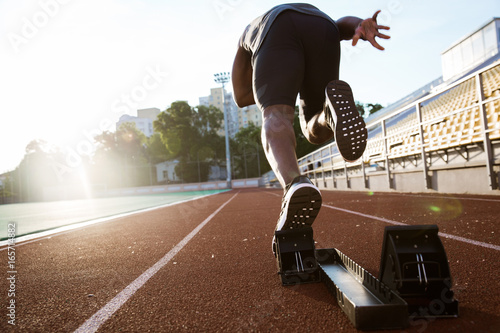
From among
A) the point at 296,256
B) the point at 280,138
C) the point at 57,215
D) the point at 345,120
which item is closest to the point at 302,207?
the point at 296,256

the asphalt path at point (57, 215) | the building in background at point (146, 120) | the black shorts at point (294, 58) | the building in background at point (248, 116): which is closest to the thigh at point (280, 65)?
the black shorts at point (294, 58)

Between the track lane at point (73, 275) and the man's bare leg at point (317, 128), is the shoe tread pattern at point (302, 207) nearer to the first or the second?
the man's bare leg at point (317, 128)

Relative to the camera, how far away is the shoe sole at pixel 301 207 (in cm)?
140

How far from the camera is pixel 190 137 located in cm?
4588

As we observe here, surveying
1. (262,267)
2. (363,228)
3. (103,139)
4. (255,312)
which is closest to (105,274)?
(262,267)

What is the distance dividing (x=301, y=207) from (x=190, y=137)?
4555 cm

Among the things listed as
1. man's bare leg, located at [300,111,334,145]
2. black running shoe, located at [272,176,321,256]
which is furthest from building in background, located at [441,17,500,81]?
black running shoe, located at [272,176,321,256]

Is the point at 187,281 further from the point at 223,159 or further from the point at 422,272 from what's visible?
the point at 223,159

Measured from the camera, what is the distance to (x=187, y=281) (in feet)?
5.04

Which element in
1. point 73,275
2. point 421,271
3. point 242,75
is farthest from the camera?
point 242,75

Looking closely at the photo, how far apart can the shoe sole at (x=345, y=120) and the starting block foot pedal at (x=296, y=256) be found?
0.56m

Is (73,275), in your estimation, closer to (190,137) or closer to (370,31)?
(370,31)

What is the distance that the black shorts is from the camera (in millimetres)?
1709

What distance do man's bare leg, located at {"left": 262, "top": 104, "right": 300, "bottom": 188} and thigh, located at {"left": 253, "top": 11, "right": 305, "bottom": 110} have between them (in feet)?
0.16
